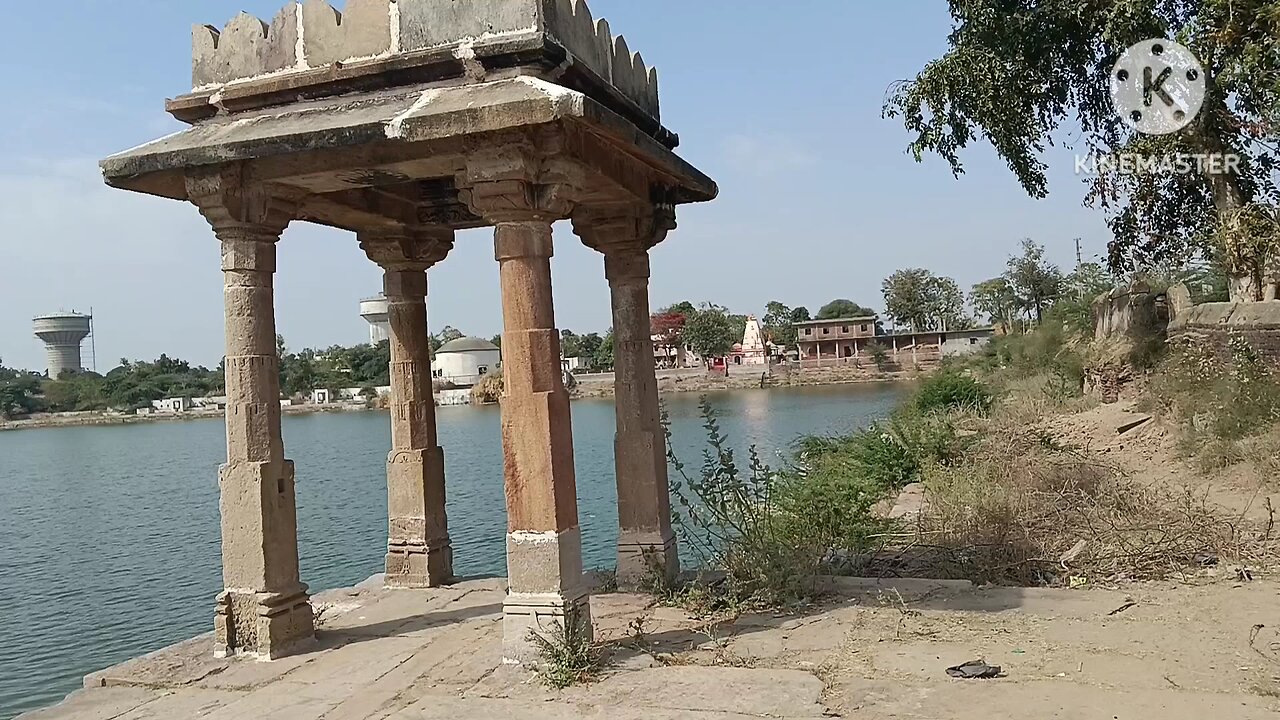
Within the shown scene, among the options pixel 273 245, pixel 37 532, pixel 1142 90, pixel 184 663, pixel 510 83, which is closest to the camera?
pixel 510 83

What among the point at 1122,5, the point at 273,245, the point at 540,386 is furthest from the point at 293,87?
the point at 1122,5

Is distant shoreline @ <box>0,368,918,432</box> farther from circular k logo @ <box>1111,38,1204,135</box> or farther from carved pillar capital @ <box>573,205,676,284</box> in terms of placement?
carved pillar capital @ <box>573,205,676,284</box>

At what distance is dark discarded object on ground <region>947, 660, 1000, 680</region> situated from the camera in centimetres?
453

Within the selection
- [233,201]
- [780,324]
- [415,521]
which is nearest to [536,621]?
[415,521]

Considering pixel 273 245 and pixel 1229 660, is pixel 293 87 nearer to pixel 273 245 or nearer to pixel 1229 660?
pixel 273 245

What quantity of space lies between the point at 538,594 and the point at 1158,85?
12.7 m

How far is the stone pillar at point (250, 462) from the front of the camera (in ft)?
18.9

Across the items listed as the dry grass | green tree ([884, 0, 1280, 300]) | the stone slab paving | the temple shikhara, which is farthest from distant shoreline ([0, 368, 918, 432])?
the stone slab paving

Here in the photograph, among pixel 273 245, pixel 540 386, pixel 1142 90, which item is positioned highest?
pixel 1142 90

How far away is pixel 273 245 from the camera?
611cm

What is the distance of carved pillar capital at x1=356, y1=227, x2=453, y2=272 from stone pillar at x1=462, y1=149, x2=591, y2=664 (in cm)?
249

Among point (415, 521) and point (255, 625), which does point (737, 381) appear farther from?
point (255, 625)

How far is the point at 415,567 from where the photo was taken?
7.67 meters

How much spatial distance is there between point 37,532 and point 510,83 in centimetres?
2119
